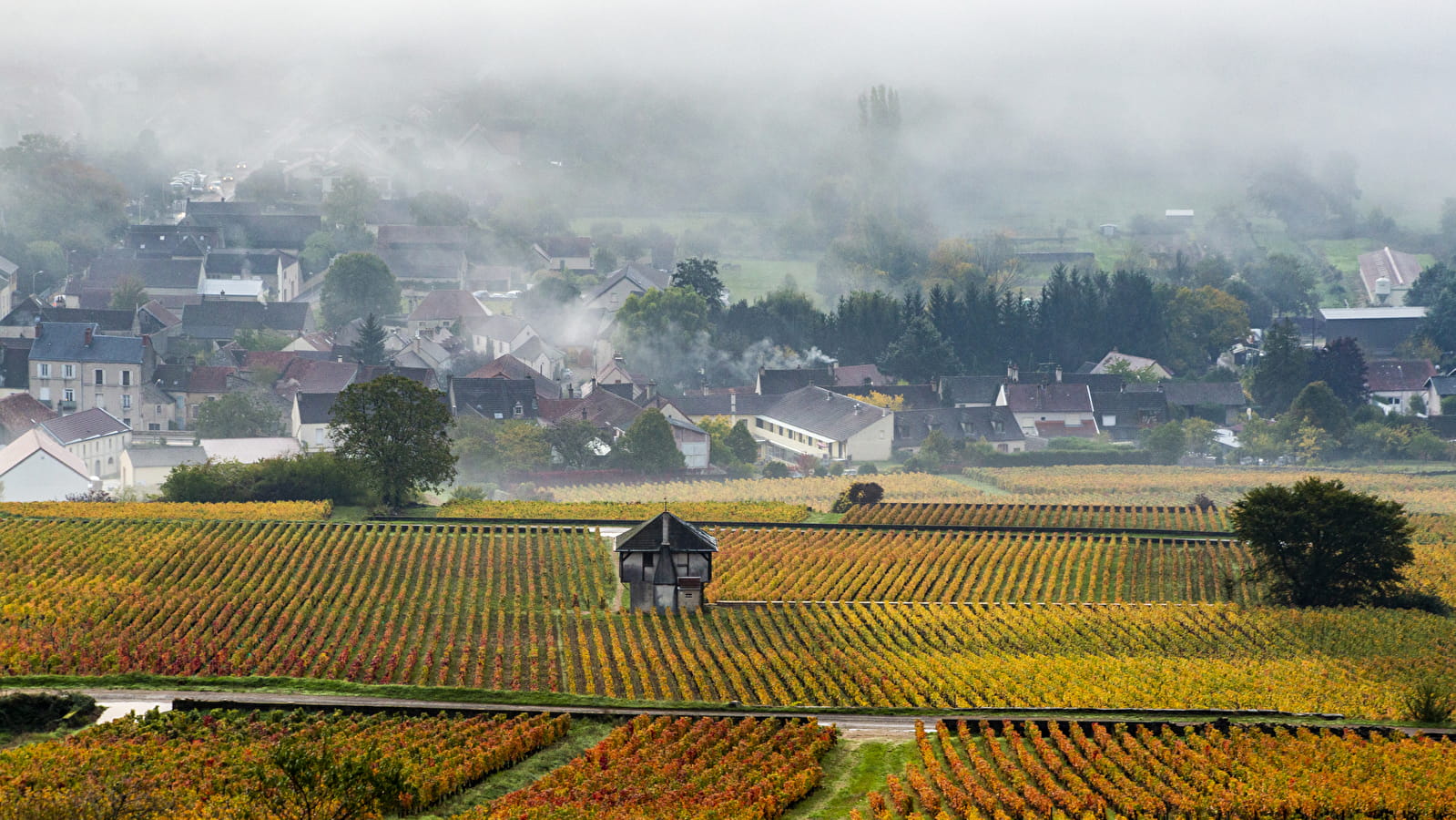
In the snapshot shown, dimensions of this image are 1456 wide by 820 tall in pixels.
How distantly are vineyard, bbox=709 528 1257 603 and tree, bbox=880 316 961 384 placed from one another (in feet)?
166

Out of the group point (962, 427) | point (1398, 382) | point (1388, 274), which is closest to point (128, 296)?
point (962, 427)

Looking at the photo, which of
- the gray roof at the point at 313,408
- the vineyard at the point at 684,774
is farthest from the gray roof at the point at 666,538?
the gray roof at the point at 313,408

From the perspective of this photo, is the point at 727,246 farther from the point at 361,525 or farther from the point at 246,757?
the point at 246,757

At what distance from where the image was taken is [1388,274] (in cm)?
15350

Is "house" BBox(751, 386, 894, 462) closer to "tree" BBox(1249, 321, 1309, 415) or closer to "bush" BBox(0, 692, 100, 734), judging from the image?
"tree" BBox(1249, 321, 1309, 415)

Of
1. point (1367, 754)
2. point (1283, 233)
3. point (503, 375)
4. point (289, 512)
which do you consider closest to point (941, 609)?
point (1367, 754)

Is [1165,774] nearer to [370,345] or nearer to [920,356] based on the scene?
→ [920,356]

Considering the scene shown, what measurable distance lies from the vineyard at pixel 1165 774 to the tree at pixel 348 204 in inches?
5207

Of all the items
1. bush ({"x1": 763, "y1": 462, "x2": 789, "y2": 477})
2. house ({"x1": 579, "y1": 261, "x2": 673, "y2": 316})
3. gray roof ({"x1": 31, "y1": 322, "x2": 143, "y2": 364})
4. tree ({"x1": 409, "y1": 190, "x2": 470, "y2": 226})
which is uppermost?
tree ({"x1": 409, "y1": 190, "x2": 470, "y2": 226})

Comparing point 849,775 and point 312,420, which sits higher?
point 312,420

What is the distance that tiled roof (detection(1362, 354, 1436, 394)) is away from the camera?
354 feet

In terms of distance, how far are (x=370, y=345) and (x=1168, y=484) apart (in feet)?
173

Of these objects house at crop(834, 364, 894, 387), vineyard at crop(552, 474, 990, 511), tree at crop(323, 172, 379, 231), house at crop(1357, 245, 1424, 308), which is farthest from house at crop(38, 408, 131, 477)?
house at crop(1357, 245, 1424, 308)

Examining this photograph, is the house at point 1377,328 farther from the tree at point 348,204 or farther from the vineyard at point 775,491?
the tree at point 348,204
